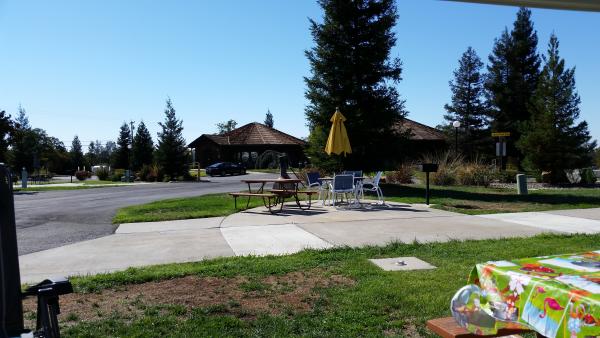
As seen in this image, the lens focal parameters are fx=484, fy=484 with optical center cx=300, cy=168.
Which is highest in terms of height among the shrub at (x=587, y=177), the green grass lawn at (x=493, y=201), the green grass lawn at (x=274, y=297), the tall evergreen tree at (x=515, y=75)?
the tall evergreen tree at (x=515, y=75)

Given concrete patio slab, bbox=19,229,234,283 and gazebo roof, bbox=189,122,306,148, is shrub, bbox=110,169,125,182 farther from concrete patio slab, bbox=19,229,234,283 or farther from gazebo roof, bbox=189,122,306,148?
concrete patio slab, bbox=19,229,234,283

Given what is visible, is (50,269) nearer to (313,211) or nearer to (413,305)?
(413,305)

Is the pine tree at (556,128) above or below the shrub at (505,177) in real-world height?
above

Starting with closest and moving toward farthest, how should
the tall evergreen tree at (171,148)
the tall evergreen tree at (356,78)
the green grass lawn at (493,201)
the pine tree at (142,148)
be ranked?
the green grass lawn at (493,201), the tall evergreen tree at (356,78), the tall evergreen tree at (171,148), the pine tree at (142,148)

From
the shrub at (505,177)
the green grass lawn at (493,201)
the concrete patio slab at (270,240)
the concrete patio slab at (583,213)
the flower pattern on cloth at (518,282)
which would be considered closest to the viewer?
the flower pattern on cloth at (518,282)

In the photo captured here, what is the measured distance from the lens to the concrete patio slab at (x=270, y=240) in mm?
7746

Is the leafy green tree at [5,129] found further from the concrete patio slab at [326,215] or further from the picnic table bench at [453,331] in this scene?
the picnic table bench at [453,331]

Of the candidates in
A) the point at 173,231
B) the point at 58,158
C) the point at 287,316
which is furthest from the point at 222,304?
the point at 58,158

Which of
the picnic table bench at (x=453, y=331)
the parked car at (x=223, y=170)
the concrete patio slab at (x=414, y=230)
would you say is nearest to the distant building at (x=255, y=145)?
the parked car at (x=223, y=170)

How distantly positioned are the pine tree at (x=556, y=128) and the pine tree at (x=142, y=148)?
114 feet

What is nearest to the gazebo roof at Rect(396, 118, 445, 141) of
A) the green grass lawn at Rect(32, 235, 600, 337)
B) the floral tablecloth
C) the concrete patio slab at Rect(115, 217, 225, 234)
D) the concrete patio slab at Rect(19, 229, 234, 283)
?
the concrete patio slab at Rect(115, 217, 225, 234)

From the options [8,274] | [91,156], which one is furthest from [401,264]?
[91,156]

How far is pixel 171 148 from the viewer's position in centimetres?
3941

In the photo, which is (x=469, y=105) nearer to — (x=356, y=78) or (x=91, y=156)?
(x=356, y=78)
